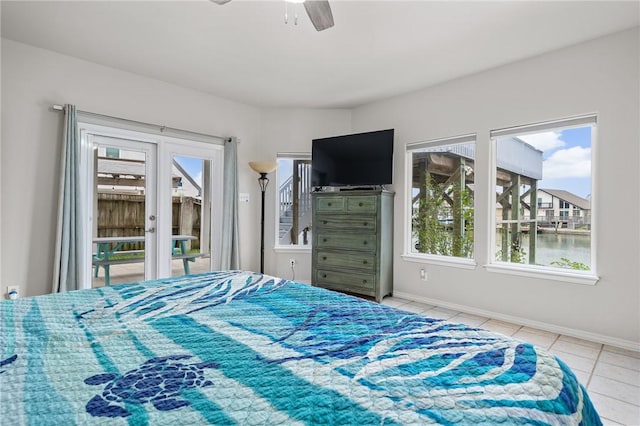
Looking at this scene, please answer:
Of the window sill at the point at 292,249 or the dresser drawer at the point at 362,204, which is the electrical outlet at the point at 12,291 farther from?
the dresser drawer at the point at 362,204

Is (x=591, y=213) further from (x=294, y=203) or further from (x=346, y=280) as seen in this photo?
(x=294, y=203)

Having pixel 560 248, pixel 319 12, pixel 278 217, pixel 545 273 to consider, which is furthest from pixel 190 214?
pixel 560 248

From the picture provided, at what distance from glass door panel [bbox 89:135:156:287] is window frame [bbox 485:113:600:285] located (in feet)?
12.4

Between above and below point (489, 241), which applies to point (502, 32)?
above

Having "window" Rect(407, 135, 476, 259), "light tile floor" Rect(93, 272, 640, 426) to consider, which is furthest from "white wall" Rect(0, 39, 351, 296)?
"window" Rect(407, 135, 476, 259)

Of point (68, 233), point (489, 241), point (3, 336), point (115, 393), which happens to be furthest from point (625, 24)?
point (68, 233)

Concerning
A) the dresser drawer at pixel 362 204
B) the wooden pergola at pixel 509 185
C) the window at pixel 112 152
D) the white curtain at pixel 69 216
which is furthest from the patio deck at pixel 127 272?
the wooden pergola at pixel 509 185

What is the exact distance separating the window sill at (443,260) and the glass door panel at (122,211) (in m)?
3.10

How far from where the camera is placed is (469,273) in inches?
146

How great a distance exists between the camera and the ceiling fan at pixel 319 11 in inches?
76.9

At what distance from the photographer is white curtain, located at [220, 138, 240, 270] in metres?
4.38

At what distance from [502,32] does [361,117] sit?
7.06 ft

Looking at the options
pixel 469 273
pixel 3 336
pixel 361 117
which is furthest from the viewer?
pixel 361 117

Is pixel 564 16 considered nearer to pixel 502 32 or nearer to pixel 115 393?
pixel 502 32
